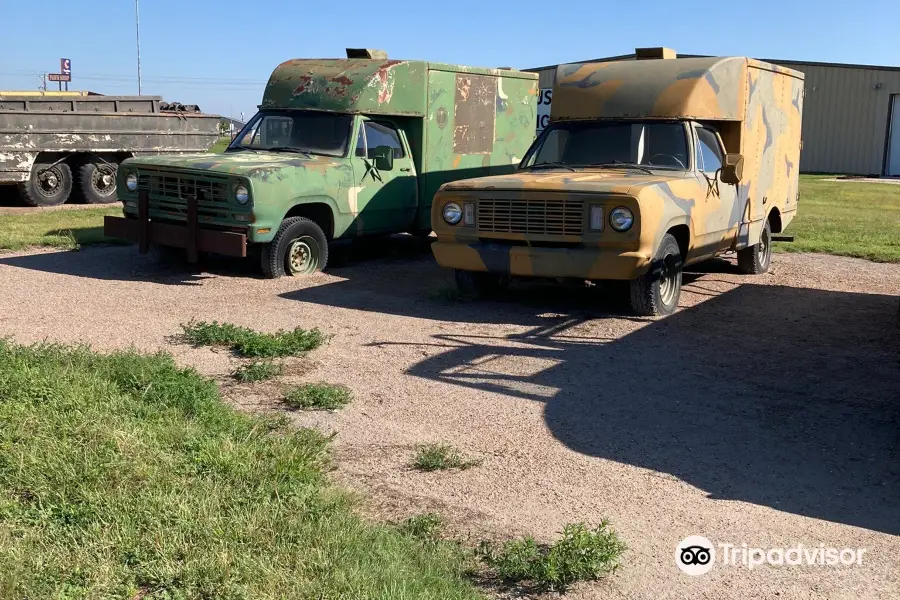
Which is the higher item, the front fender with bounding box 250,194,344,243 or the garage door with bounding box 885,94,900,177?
the garage door with bounding box 885,94,900,177

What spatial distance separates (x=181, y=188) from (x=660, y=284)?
485cm

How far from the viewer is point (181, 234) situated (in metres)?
9.91

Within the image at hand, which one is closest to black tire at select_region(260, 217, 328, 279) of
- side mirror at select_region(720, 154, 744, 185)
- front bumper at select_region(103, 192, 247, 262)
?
front bumper at select_region(103, 192, 247, 262)

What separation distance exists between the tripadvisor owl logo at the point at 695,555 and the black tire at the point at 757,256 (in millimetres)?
7253

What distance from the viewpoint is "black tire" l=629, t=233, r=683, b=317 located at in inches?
333

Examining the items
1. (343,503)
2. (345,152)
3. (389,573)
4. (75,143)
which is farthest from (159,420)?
(75,143)

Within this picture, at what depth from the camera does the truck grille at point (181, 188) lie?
980 cm

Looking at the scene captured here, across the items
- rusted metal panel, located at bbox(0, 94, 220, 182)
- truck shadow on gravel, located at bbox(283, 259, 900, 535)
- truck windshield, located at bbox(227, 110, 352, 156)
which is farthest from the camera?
rusted metal panel, located at bbox(0, 94, 220, 182)

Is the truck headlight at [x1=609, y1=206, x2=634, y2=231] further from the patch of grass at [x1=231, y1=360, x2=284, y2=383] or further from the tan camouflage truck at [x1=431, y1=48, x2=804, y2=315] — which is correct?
the patch of grass at [x1=231, y1=360, x2=284, y2=383]

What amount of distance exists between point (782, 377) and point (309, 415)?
3.20m

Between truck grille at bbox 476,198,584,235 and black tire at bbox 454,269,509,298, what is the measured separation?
737 mm

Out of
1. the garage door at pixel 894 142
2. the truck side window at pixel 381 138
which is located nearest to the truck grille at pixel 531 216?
the truck side window at pixel 381 138

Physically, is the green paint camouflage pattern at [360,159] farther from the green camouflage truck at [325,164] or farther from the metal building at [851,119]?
the metal building at [851,119]
